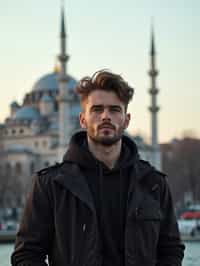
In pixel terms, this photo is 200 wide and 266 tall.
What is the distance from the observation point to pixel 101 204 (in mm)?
3223

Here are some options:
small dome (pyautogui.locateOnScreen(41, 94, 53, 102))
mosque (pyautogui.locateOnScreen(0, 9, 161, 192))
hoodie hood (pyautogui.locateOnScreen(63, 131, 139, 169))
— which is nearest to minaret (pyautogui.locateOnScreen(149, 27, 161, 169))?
mosque (pyautogui.locateOnScreen(0, 9, 161, 192))

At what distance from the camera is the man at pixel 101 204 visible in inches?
124

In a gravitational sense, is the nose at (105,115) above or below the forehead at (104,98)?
below

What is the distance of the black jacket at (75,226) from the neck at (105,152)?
0.33 feet

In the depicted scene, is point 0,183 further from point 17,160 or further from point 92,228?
point 92,228

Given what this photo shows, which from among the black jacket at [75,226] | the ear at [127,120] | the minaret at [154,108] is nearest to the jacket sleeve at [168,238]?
the black jacket at [75,226]

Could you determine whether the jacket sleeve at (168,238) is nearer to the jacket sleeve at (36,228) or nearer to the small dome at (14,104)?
the jacket sleeve at (36,228)

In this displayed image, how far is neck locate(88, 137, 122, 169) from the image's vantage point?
329 centimetres

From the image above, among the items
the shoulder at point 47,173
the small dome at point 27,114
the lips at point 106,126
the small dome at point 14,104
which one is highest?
the small dome at point 14,104

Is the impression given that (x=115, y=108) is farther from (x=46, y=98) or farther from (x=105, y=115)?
(x=46, y=98)

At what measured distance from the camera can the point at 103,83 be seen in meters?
3.27

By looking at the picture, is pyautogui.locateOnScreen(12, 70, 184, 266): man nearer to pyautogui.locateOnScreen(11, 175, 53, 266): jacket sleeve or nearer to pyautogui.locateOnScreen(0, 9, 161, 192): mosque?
pyautogui.locateOnScreen(11, 175, 53, 266): jacket sleeve

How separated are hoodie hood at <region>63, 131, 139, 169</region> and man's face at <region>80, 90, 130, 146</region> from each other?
0.07 meters

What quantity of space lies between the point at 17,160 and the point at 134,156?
72224 millimetres
